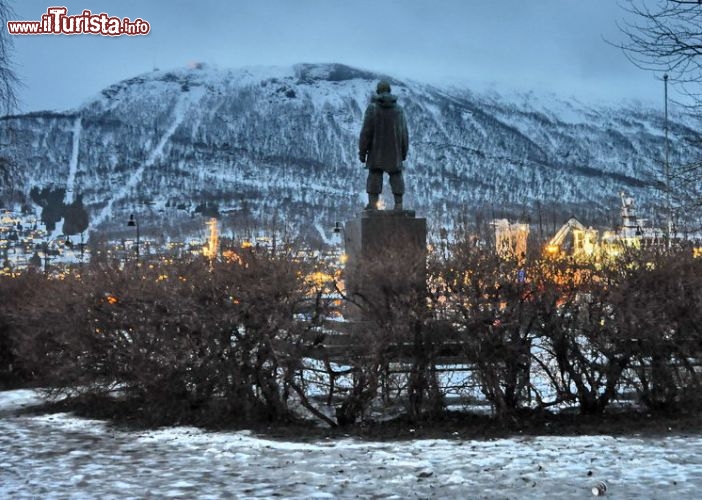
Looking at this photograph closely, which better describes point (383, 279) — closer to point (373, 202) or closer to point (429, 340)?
point (429, 340)

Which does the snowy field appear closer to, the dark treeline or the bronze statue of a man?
the dark treeline

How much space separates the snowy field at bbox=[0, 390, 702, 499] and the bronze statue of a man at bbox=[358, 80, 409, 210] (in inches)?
272

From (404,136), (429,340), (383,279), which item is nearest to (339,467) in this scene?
(429,340)

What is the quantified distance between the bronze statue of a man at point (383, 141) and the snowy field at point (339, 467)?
6.91 meters

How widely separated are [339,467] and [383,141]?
8504 mm

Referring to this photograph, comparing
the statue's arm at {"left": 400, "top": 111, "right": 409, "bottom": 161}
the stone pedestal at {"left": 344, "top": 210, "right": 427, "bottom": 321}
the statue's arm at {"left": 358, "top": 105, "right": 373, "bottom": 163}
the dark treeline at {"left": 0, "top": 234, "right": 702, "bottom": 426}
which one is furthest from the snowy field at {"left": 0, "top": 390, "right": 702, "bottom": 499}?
the statue's arm at {"left": 400, "top": 111, "right": 409, "bottom": 161}

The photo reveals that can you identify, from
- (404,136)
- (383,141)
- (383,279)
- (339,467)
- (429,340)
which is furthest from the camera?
(404,136)

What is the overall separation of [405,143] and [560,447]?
823 centimetres

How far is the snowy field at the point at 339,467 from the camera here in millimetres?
6438

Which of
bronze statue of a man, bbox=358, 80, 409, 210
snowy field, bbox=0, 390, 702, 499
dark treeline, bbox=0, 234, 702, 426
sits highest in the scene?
bronze statue of a man, bbox=358, 80, 409, 210

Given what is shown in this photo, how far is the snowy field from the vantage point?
6.44 m

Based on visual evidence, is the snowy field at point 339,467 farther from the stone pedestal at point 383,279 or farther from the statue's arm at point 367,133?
the statue's arm at point 367,133

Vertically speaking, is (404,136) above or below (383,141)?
above

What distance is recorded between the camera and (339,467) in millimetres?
7328
